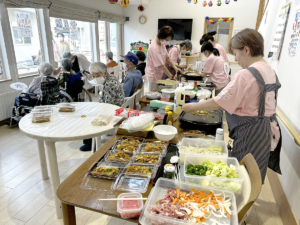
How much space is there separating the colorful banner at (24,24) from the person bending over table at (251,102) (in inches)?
168

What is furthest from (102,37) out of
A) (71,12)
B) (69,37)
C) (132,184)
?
(132,184)

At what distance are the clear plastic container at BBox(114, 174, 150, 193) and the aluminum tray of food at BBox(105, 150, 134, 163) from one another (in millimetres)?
120

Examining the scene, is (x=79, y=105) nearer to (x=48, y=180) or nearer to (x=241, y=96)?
(x=48, y=180)

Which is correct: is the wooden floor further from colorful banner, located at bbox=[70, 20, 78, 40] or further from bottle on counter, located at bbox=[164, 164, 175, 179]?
colorful banner, located at bbox=[70, 20, 78, 40]

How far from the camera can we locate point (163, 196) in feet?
3.20

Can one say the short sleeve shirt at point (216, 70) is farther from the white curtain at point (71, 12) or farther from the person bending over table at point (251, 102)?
the white curtain at point (71, 12)

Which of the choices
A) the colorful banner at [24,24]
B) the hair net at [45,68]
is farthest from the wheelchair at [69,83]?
the colorful banner at [24,24]

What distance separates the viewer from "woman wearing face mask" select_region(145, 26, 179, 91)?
316cm

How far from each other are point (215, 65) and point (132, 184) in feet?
9.03

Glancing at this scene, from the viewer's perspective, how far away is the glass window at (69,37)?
5.25 m

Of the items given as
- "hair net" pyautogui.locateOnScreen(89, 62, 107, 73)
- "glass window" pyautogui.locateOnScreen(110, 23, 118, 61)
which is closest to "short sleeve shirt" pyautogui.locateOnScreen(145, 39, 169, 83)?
"hair net" pyautogui.locateOnScreen(89, 62, 107, 73)

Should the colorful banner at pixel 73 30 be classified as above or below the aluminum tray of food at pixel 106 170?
above

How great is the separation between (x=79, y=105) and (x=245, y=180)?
70.3 inches

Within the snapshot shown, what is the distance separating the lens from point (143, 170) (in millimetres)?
1129
